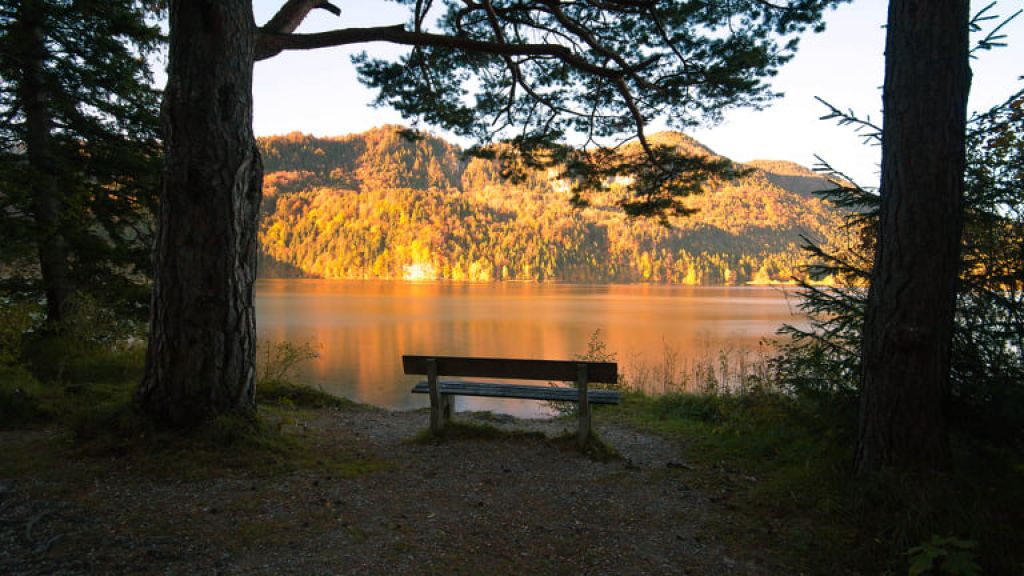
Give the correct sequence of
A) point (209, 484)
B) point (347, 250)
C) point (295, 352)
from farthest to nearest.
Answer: point (347, 250), point (295, 352), point (209, 484)

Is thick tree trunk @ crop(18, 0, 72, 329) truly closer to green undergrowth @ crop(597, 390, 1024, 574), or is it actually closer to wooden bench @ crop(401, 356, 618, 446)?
wooden bench @ crop(401, 356, 618, 446)

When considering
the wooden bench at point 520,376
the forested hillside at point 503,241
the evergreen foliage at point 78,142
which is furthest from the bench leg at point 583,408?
the forested hillside at point 503,241

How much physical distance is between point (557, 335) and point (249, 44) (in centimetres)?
2372

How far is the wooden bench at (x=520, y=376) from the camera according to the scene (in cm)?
454

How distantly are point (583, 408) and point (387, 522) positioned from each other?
6.83 ft

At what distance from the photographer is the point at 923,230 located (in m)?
2.94

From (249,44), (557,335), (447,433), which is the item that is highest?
(249,44)

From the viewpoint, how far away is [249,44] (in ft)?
14.0

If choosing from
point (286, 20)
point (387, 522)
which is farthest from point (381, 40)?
point (387, 522)

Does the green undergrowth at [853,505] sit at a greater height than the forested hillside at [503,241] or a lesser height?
lesser

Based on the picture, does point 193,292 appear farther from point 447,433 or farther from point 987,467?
point 987,467

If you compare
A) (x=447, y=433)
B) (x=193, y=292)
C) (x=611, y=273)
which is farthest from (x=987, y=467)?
(x=611, y=273)

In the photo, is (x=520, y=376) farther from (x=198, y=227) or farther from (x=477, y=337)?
(x=477, y=337)

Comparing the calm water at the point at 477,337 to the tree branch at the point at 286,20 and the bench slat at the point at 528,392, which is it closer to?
the bench slat at the point at 528,392
